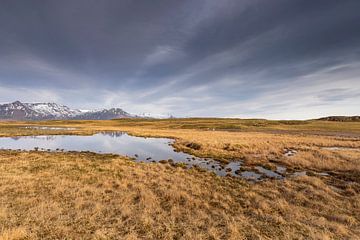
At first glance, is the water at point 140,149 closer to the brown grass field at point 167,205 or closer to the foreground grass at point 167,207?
the brown grass field at point 167,205

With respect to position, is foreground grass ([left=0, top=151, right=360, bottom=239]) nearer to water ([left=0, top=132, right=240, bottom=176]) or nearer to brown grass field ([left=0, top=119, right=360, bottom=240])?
brown grass field ([left=0, top=119, right=360, bottom=240])

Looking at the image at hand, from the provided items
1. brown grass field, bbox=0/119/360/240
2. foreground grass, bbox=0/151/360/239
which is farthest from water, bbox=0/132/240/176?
foreground grass, bbox=0/151/360/239

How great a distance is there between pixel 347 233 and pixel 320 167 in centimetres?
1832

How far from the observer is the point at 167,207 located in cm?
1304

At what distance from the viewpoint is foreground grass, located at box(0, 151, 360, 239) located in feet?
31.6

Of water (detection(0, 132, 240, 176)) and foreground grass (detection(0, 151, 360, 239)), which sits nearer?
foreground grass (detection(0, 151, 360, 239))

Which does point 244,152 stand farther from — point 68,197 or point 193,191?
point 68,197

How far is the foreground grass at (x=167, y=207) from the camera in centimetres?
962

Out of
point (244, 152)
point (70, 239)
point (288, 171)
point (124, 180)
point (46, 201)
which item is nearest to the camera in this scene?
point (70, 239)

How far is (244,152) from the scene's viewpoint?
3606 centimetres

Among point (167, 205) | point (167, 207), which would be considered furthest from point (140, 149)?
point (167, 207)

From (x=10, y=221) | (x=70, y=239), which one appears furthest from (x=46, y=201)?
(x=70, y=239)

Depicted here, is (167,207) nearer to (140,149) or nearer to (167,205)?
(167,205)

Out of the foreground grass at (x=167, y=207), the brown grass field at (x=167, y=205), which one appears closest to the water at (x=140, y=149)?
the brown grass field at (x=167, y=205)
